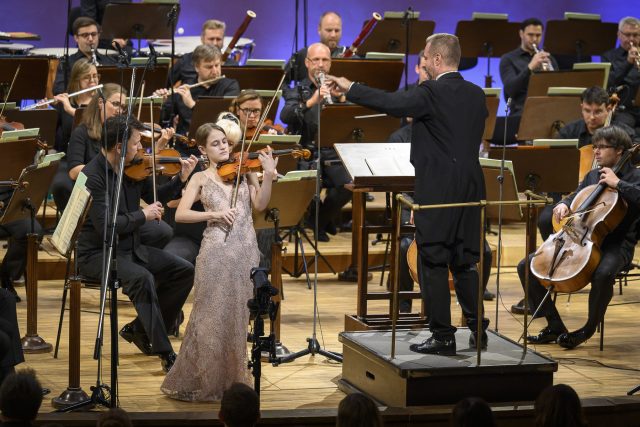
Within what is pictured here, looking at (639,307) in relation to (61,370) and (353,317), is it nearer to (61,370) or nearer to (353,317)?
(353,317)

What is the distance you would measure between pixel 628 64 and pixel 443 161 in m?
4.81

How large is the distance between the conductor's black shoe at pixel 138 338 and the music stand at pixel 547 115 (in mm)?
3302

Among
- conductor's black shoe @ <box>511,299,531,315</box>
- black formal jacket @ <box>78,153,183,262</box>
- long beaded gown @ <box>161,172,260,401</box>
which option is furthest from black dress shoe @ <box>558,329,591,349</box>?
black formal jacket @ <box>78,153,183,262</box>

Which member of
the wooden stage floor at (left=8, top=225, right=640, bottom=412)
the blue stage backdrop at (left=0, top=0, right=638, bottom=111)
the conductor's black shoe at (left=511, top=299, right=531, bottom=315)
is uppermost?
the blue stage backdrop at (left=0, top=0, right=638, bottom=111)

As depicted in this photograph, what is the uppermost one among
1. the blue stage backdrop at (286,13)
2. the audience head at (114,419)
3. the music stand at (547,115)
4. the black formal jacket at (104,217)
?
the blue stage backdrop at (286,13)

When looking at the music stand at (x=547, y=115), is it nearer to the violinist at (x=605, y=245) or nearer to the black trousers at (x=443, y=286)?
the violinist at (x=605, y=245)

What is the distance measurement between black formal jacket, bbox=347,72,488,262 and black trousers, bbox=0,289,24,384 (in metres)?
1.65

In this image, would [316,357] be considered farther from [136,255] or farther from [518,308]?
[518,308]

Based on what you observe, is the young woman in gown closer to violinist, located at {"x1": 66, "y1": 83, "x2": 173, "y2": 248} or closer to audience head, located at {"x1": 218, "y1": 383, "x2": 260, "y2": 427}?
violinist, located at {"x1": 66, "y1": 83, "x2": 173, "y2": 248}

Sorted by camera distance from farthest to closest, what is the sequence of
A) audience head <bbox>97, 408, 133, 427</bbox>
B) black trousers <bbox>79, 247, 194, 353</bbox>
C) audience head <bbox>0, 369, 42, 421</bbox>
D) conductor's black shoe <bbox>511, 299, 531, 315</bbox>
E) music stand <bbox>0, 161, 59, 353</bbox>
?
conductor's black shoe <bbox>511, 299, 531, 315</bbox>, music stand <bbox>0, 161, 59, 353</bbox>, black trousers <bbox>79, 247, 194, 353</bbox>, audience head <bbox>0, 369, 42, 421</bbox>, audience head <bbox>97, 408, 133, 427</bbox>

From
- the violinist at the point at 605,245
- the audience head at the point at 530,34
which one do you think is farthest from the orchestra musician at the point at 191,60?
the violinist at the point at 605,245

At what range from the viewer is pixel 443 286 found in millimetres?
4539

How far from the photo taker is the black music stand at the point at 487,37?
30.4ft

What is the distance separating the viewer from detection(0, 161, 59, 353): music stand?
18.0 ft
